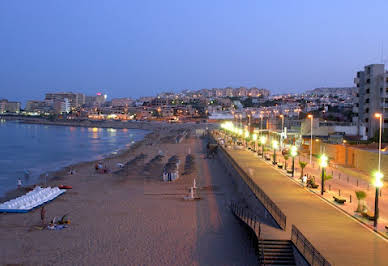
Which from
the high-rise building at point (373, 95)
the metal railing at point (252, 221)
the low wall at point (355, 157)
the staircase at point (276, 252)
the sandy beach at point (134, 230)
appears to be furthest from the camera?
the high-rise building at point (373, 95)

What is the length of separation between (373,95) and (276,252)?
107 ft

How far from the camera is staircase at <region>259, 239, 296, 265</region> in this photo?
336 inches

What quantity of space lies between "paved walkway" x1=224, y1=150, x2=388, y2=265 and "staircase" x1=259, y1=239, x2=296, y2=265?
0.54 metres

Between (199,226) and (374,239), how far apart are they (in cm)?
597

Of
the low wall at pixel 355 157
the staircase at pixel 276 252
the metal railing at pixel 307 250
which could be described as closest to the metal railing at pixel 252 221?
the staircase at pixel 276 252

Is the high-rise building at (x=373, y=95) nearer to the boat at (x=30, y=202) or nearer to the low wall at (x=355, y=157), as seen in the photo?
the low wall at (x=355, y=157)

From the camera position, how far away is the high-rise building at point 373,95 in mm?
35812

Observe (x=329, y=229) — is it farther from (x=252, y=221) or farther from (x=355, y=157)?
(x=355, y=157)

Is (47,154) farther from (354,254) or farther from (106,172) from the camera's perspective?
(354,254)

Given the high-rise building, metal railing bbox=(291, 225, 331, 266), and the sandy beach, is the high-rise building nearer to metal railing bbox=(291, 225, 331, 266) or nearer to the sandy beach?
the sandy beach

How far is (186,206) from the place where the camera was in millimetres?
16219

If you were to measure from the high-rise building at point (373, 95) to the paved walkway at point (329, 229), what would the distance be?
24671mm

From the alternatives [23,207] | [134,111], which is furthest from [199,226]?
[134,111]

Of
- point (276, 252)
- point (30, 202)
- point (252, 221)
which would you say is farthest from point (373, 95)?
point (276, 252)
